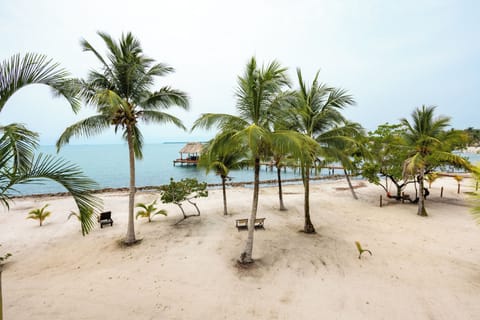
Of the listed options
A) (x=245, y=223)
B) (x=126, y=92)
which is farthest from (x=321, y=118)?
(x=126, y=92)

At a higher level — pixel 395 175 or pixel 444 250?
pixel 395 175

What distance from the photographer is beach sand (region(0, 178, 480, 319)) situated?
15.5 ft

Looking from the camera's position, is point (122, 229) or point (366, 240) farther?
point (122, 229)

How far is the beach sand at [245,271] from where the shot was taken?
4727 millimetres

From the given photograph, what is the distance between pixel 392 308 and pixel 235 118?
602cm

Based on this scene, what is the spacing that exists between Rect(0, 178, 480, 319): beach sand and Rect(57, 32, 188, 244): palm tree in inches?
82.3

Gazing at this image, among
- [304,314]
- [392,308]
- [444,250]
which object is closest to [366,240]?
[444,250]

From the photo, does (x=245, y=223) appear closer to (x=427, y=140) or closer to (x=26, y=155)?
(x=26, y=155)

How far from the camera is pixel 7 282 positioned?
231 inches

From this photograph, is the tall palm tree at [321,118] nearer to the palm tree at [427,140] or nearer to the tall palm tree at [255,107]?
the tall palm tree at [255,107]

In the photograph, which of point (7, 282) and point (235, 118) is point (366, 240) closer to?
point (235, 118)

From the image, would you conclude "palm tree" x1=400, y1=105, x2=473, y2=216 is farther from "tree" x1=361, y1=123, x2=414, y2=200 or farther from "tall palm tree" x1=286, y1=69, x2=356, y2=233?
"tall palm tree" x1=286, y1=69, x2=356, y2=233

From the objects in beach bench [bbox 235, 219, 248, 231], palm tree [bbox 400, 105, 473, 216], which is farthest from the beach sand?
palm tree [bbox 400, 105, 473, 216]

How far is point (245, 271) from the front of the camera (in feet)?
20.3
